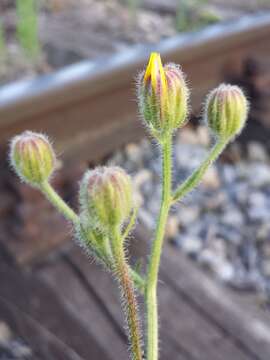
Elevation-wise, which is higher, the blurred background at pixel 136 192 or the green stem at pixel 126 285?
the blurred background at pixel 136 192

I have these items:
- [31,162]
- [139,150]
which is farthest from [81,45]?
[31,162]

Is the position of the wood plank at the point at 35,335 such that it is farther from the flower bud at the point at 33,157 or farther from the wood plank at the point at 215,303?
the flower bud at the point at 33,157

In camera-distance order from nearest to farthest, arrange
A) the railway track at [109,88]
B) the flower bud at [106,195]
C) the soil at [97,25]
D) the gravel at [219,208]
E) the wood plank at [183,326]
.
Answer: the flower bud at [106,195]
the wood plank at [183,326]
the railway track at [109,88]
the gravel at [219,208]
the soil at [97,25]

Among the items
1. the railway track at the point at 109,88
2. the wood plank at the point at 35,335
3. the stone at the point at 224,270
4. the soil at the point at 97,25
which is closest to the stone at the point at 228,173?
the railway track at the point at 109,88

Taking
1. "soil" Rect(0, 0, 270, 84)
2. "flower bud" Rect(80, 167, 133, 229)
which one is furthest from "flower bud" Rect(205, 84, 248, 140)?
"soil" Rect(0, 0, 270, 84)

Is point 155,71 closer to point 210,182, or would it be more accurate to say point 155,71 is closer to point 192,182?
point 192,182

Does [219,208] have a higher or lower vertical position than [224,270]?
higher

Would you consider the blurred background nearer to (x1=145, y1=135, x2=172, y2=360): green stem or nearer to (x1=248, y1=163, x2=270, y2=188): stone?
(x1=248, y1=163, x2=270, y2=188): stone

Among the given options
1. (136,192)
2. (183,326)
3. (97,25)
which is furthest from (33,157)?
(97,25)
